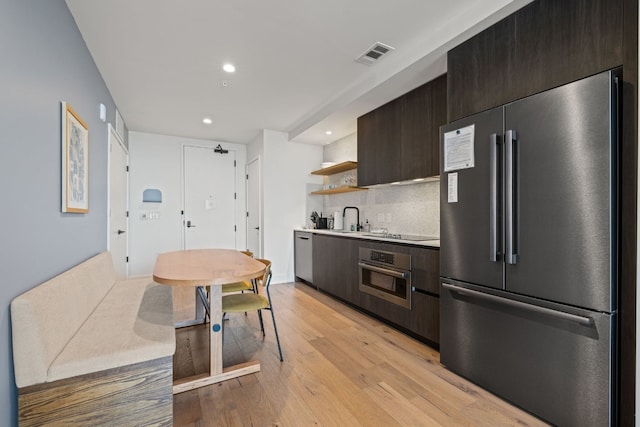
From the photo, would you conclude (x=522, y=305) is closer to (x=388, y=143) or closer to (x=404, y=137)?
(x=404, y=137)

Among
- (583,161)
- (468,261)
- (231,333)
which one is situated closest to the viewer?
(583,161)

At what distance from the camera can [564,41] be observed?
155 centimetres

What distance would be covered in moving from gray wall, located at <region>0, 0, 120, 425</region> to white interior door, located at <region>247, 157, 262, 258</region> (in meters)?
2.92

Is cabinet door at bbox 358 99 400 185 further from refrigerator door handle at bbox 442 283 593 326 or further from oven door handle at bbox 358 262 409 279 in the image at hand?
refrigerator door handle at bbox 442 283 593 326

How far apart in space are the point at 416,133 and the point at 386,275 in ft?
4.70

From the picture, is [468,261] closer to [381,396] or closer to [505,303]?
[505,303]

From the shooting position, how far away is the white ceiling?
203 centimetres

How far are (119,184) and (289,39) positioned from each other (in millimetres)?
3142

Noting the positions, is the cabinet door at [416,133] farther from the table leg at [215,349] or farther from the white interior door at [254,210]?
the white interior door at [254,210]

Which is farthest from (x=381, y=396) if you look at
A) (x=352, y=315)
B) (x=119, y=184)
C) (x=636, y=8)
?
(x=119, y=184)

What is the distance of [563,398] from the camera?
1.50 meters

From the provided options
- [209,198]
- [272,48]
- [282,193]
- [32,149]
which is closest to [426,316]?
[272,48]

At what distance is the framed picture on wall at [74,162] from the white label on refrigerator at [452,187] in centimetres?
256

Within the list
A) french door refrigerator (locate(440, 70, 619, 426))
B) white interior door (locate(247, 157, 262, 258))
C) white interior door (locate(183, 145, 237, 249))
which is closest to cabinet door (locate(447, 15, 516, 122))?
french door refrigerator (locate(440, 70, 619, 426))
